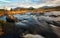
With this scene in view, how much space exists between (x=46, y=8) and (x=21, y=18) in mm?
548

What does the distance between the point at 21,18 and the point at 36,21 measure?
293 millimetres

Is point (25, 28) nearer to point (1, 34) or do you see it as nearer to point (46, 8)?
point (1, 34)

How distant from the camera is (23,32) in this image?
7.02 ft

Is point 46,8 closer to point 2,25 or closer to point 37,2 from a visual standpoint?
point 37,2

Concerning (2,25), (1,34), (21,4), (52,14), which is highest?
(21,4)

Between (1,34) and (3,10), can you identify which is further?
(3,10)

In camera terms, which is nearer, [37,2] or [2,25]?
[2,25]

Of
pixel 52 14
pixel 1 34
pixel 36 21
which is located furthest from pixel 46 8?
pixel 1 34

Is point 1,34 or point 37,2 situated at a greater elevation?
point 37,2

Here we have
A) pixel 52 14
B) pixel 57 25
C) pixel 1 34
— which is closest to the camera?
pixel 1 34

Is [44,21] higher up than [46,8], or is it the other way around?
[46,8]

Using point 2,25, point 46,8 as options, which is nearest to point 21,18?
point 2,25

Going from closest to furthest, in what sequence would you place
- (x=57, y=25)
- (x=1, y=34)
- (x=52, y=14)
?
(x=1, y=34), (x=57, y=25), (x=52, y=14)

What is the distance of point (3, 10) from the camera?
2.27m
